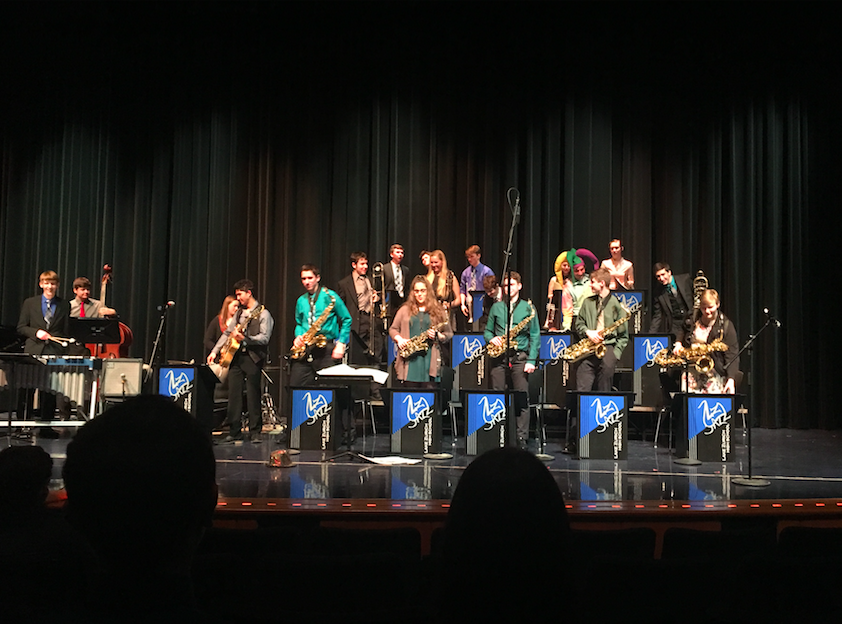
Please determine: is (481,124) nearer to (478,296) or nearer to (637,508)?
(478,296)

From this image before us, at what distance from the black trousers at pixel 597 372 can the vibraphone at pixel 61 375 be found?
5.34 metres

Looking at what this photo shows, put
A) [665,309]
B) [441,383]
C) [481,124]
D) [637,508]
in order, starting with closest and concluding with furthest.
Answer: [637,508], [441,383], [665,309], [481,124]

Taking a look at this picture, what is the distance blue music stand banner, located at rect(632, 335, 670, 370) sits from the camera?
31.7 feet

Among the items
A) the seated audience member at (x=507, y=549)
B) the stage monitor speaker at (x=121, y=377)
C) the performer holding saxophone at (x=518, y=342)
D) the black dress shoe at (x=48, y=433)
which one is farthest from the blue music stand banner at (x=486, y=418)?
the seated audience member at (x=507, y=549)

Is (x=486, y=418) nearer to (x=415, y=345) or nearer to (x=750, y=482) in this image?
(x=415, y=345)

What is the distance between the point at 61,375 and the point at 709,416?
6.70m

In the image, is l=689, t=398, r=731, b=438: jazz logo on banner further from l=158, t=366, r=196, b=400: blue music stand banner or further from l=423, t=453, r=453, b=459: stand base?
l=158, t=366, r=196, b=400: blue music stand banner

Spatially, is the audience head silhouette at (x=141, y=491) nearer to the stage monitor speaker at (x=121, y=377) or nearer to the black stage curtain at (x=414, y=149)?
the stage monitor speaker at (x=121, y=377)

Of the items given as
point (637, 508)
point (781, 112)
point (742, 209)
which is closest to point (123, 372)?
point (637, 508)

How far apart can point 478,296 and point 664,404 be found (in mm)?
3066

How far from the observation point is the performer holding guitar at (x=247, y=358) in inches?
368

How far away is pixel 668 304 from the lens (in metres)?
10.9

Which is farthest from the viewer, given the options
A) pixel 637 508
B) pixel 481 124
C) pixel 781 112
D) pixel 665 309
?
pixel 481 124

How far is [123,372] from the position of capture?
919 centimetres
